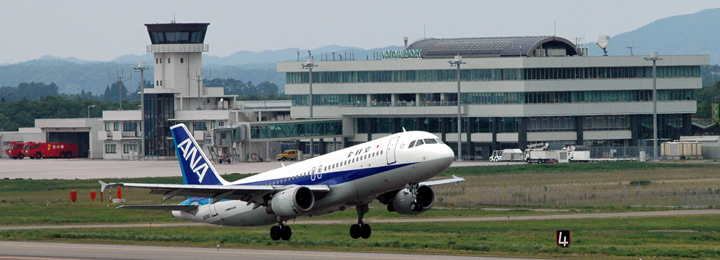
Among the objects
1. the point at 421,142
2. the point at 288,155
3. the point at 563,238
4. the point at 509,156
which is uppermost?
the point at 421,142

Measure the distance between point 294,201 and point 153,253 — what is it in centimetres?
938

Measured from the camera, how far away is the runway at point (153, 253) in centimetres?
5934

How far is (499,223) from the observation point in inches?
3248

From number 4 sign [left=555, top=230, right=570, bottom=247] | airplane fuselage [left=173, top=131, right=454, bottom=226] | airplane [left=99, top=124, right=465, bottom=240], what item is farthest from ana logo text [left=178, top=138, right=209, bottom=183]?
number 4 sign [left=555, top=230, right=570, bottom=247]

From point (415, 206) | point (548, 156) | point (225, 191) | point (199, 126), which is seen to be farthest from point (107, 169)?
point (415, 206)

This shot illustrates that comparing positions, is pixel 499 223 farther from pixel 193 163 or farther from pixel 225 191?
pixel 225 191

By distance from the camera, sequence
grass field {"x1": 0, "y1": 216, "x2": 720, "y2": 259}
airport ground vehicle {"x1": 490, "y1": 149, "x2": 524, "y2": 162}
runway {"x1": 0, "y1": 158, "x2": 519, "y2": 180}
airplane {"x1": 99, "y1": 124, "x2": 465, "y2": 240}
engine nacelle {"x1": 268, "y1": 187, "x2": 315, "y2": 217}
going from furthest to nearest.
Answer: airport ground vehicle {"x1": 490, "y1": 149, "x2": 524, "y2": 162}, runway {"x1": 0, "y1": 158, "x2": 519, "y2": 180}, grass field {"x1": 0, "y1": 216, "x2": 720, "y2": 259}, engine nacelle {"x1": 268, "y1": 187, "x2": 315, "y2": 217}, airplane {"x1": 99, "y1": 124, "x2": 465, "y2": 240}

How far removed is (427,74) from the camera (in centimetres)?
18138

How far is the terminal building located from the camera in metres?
177

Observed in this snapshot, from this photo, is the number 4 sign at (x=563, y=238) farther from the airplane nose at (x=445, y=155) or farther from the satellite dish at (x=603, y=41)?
the satellite dish at (x=603, y=41)

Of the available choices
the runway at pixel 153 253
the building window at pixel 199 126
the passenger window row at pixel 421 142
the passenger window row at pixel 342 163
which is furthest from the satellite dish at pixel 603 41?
the passenger window row at pixel 421 142

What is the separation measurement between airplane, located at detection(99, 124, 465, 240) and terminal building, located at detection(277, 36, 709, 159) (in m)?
110

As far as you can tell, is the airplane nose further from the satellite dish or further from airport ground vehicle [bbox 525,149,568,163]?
the satellite dish

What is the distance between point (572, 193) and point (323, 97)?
308ft
